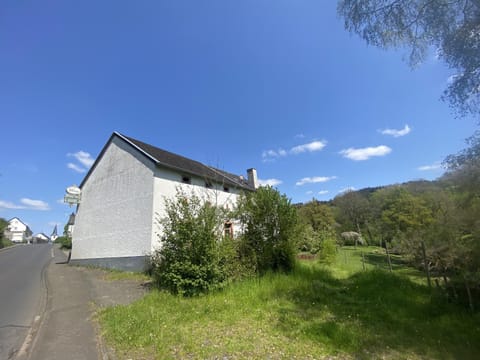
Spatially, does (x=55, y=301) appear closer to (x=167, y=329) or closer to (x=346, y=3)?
(x=167, y=329)

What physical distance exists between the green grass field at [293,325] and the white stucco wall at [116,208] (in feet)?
20.1

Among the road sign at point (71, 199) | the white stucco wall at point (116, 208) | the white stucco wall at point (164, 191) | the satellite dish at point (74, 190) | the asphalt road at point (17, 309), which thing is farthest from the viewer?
the satellite dish at point (74, 190)

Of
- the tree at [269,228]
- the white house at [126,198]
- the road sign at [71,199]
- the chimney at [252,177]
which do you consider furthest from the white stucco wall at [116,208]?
the chimney at [252,177]

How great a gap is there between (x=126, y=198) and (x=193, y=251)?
8346 millimetres

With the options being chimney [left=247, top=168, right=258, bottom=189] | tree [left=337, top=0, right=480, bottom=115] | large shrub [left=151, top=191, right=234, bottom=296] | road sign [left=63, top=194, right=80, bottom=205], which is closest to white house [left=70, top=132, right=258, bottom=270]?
road sign [left=63, top=194, right=80, bottom=205]

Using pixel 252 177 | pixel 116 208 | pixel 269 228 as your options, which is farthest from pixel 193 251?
pixel 252 177

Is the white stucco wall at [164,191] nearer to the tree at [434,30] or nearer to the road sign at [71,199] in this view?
the tree at [434,30]

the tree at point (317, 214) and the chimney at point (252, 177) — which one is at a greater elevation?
the chimney at point (252, 177)

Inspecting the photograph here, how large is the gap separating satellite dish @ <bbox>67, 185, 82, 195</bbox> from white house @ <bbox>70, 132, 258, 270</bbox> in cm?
27

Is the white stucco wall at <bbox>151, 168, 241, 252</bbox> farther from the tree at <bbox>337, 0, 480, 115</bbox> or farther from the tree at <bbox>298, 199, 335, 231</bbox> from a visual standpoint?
the tree at <bbox>298, 199, 335, 231</bbox>

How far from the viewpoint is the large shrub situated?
784cm

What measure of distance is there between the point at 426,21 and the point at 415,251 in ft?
22.7

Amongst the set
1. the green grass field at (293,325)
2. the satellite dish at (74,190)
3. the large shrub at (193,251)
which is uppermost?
the satellite dish at (74,190)

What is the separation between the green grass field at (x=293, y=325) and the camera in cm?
441
